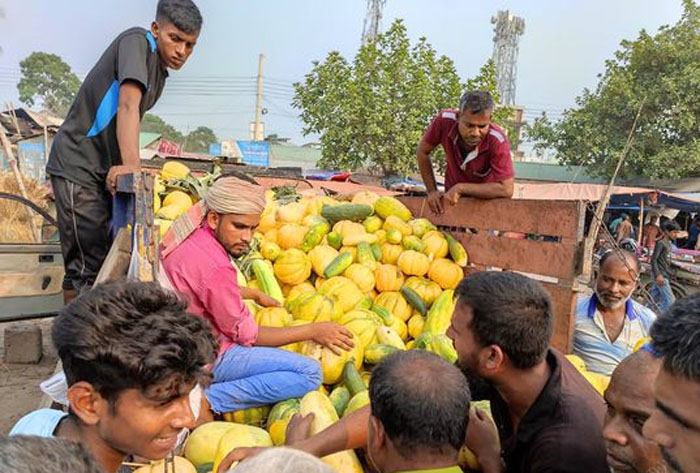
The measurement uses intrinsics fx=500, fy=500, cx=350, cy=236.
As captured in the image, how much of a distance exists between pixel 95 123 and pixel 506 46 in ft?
186

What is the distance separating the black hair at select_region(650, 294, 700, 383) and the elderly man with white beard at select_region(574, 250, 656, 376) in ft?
7.99

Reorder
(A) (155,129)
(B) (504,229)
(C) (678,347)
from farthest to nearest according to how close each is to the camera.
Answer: (A) (155,129) → (B) (504,229) → (C) (678,347)

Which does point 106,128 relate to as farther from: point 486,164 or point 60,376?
point 486,164

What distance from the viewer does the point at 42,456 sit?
82 cm

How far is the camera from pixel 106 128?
3.10 metres

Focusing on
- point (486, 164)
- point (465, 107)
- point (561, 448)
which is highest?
point (465, 107)

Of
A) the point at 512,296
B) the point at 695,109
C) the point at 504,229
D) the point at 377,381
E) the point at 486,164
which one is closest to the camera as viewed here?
the point at 377,381

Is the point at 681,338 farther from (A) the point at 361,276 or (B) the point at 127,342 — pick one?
(A) the point at 361,276

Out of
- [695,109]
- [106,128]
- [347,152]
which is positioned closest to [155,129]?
[347,152]

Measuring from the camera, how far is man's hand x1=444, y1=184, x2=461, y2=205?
3.96 metres

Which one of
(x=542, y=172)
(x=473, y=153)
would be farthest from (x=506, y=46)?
(x=473, y=153)

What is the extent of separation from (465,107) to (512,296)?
94.5 inches

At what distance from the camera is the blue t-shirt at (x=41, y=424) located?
1.55 metres

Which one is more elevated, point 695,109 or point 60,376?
point 695,109
